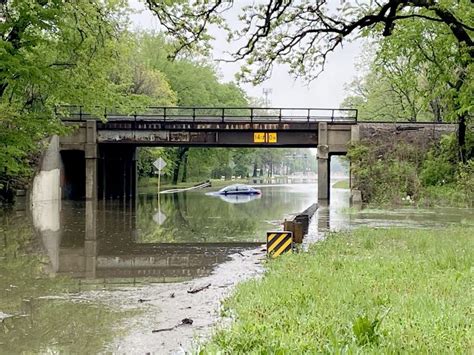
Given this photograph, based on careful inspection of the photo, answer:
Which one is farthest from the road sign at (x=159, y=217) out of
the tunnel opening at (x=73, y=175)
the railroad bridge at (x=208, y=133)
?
the tunnel opening at (x=73, y=175)

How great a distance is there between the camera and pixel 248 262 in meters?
15.4

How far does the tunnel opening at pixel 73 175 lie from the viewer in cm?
4678

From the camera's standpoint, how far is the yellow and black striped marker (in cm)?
1527

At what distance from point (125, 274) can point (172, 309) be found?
14.1ft

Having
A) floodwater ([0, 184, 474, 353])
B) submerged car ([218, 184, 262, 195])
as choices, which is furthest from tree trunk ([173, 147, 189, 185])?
floodwater ([0, 184, 474, 353])

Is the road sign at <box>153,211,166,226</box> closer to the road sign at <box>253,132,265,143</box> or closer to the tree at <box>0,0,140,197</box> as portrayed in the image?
the tree at <box>0,0,140,197</box>

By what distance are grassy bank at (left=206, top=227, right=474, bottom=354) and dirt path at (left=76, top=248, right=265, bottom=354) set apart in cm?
53

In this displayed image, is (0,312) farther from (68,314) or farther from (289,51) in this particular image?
(289,51)

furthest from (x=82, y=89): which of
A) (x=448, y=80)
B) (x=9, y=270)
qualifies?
(x=448, y=80)

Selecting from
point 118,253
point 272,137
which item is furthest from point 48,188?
point 118,253

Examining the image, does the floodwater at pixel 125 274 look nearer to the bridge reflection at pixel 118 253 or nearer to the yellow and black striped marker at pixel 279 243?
the bridge reflection at pixel 118 253

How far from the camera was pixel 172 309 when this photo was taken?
10086 mm

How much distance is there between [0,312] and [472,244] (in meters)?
10.2

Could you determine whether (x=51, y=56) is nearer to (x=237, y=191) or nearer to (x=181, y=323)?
(x=181, y=323)
